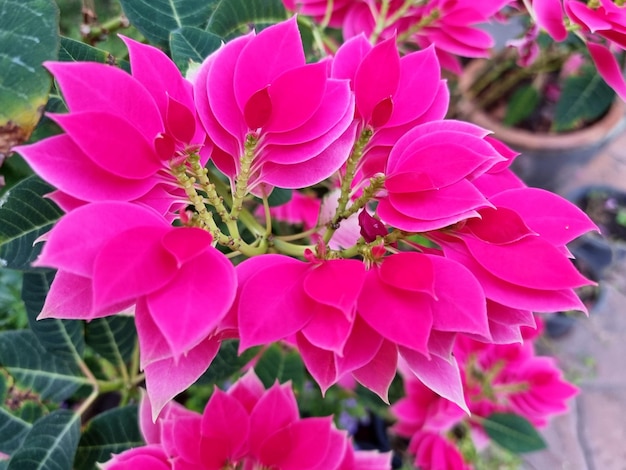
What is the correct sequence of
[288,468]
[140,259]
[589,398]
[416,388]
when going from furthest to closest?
[589,398], [416,388], [288,468], [140,259]

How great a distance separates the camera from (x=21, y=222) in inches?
15.2

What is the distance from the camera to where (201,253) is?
285mm

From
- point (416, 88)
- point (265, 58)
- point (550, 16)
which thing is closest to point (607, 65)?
point (550, 16)

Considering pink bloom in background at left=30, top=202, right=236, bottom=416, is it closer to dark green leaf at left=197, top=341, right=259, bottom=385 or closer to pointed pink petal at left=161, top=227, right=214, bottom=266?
pointed pink petal at left=161, top=227, right=214, bottom=266

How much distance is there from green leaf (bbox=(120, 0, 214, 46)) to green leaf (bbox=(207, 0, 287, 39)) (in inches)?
0.8

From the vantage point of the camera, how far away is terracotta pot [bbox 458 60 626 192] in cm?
142

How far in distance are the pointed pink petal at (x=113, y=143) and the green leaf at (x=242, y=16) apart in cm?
20

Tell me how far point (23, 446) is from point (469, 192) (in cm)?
42

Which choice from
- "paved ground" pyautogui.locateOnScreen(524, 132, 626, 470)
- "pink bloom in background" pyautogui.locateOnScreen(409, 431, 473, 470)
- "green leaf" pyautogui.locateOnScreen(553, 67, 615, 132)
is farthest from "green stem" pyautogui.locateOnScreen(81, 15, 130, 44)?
"paved ground" pyautogui.locateOnScreen(524, 132, 626, 470)

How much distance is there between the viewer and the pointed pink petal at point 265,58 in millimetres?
338

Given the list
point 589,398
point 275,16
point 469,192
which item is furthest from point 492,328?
point 589,398

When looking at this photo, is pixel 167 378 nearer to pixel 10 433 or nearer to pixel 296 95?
pixel 296 95

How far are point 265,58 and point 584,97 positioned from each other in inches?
38.8

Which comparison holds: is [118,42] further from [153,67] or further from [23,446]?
[23,446]
